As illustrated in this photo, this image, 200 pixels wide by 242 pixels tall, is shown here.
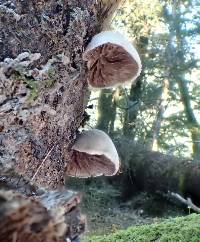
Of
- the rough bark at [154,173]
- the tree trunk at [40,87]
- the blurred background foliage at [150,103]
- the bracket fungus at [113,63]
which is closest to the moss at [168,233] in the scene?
the bracket fungus at [113,63]

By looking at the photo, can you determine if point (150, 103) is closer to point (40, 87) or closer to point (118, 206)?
point (118, 206)

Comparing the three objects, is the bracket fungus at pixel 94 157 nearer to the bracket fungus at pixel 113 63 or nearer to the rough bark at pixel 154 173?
the bracket fungus at pixel 113 63

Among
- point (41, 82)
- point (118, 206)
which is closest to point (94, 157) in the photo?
point (41, 82)

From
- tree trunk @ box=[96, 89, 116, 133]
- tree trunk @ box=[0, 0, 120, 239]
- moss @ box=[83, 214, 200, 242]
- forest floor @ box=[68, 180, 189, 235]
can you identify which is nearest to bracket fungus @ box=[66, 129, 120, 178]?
tree trunk @ box=[0, 0, 120, 239]

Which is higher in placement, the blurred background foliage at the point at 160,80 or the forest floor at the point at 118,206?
the blurred background foliage at the point at 160,80

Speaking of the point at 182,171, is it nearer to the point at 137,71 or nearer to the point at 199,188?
the point at 199,188

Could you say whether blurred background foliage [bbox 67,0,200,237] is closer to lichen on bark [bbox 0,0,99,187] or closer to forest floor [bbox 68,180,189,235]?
forest floor [bbox 68,180,189,235]
